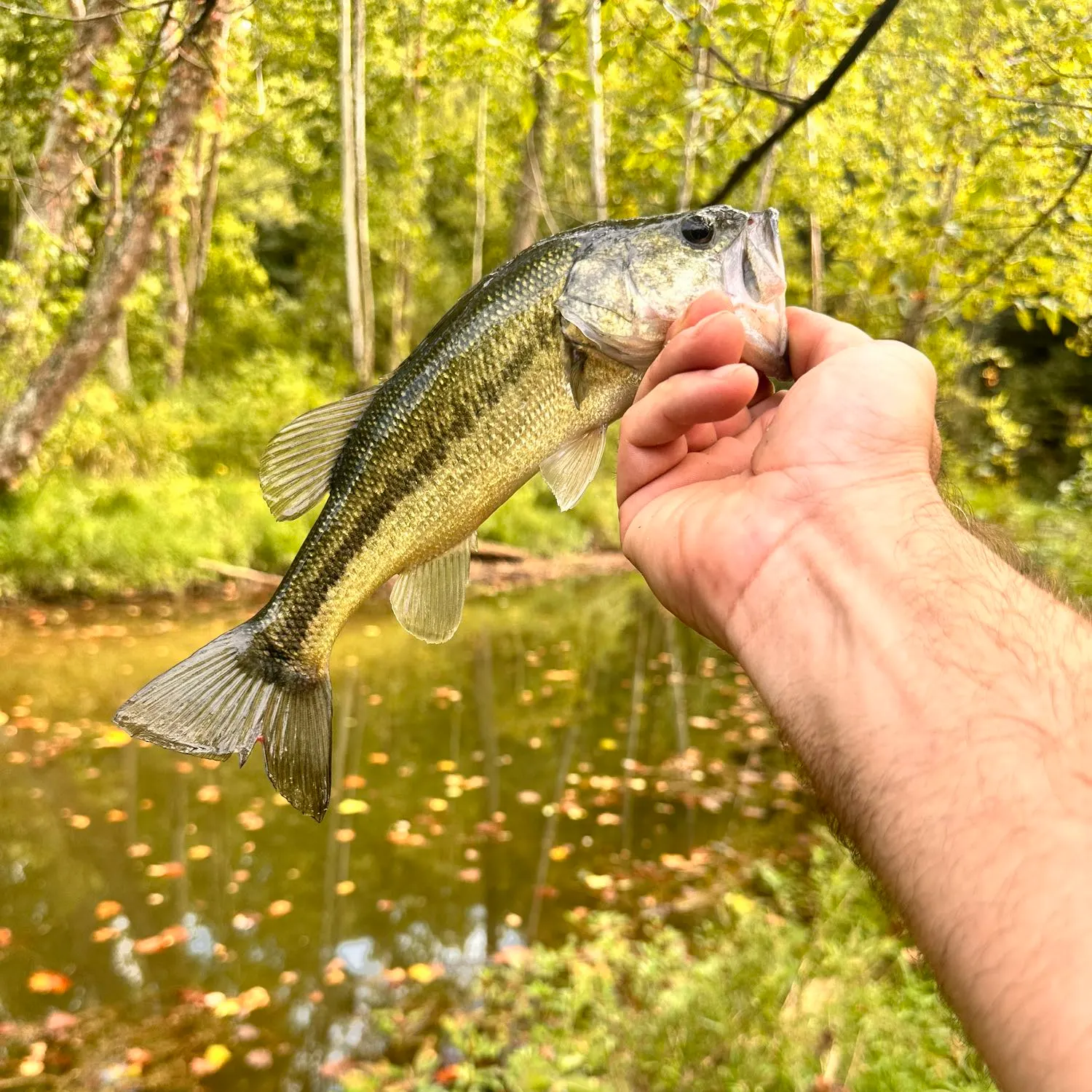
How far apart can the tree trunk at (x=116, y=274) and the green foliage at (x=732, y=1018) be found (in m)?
4.95

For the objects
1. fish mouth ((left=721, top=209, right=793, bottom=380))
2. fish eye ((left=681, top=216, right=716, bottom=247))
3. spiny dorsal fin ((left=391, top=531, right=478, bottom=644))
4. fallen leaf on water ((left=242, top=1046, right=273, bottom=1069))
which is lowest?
fallen leaf on water ((left=242, top=1046, right=273, bottom=1069))

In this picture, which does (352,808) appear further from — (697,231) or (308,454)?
(697,231)

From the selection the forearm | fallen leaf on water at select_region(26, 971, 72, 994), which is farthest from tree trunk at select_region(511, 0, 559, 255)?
fallen leaf on water at select_region(26, 971, 72, 994)

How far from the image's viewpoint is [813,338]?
1.94m

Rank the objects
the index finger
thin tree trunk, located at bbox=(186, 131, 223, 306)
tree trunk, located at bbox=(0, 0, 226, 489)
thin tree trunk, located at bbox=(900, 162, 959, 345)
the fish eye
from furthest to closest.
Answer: thin tree trunk, located at bbox=(186, 131, 223, 306) < tree trunk, located at bbox=(0, 0, 226, 489) < thin tree trunk, located at bbox=(900, 162, 959, 345) < the index finger < the fish eye

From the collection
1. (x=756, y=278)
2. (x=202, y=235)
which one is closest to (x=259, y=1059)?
(x=756, y=278)

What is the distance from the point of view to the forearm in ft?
3.26

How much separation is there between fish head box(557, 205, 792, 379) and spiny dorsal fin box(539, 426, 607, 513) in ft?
0.70

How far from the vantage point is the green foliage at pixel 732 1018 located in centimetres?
305

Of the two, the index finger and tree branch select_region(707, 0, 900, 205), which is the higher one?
tree branch select_region(707, 0, 900, 205)

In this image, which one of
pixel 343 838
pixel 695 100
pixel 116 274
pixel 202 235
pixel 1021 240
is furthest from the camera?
pixel 202 235

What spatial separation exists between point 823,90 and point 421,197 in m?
17.9

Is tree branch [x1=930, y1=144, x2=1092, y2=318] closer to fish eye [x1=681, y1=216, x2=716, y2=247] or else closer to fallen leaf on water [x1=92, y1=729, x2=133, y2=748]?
fish eye [x1=681, y1=216, x2=716, y2=247]

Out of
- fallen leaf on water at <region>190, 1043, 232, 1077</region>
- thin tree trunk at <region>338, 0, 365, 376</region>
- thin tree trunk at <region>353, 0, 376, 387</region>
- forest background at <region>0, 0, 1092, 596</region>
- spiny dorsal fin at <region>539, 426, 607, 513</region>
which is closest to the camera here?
spiny dorsal fin at <region>539, 426, 607, 513</region>
